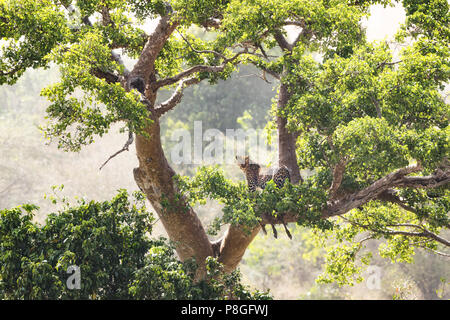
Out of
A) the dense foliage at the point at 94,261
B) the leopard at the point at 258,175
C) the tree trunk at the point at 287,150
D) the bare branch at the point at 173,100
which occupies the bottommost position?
the dense foliage at the point at 94,261

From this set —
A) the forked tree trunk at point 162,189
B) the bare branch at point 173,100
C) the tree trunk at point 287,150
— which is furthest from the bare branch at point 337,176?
the bare branch at point 173,100

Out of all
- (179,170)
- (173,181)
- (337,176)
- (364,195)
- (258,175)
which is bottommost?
(364,195)

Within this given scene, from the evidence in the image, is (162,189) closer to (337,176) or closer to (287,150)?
(287,150)

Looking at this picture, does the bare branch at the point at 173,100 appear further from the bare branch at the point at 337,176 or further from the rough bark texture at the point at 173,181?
the bare branch at the point at 337,176

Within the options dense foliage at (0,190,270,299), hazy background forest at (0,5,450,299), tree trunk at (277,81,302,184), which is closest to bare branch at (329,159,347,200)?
tree trunk at (277,81,302,184)

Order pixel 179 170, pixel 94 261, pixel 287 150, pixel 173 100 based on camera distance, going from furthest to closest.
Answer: pixel 179 170, pixel 287 150, pixel 173 100, pixel 94 261

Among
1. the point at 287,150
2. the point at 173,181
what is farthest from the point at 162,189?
the point at 287,150

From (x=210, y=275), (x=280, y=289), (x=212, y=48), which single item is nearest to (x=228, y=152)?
(x=280, y=289)

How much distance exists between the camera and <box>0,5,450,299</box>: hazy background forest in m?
25.9

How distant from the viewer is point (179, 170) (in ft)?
116

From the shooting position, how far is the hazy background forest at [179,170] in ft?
85.1

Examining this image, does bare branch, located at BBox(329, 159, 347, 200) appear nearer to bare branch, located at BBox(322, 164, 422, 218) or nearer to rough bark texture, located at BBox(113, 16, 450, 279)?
rough bark texture, located at BBox(113, 16, 450, 279)

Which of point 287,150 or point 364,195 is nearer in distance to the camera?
point 364,195
